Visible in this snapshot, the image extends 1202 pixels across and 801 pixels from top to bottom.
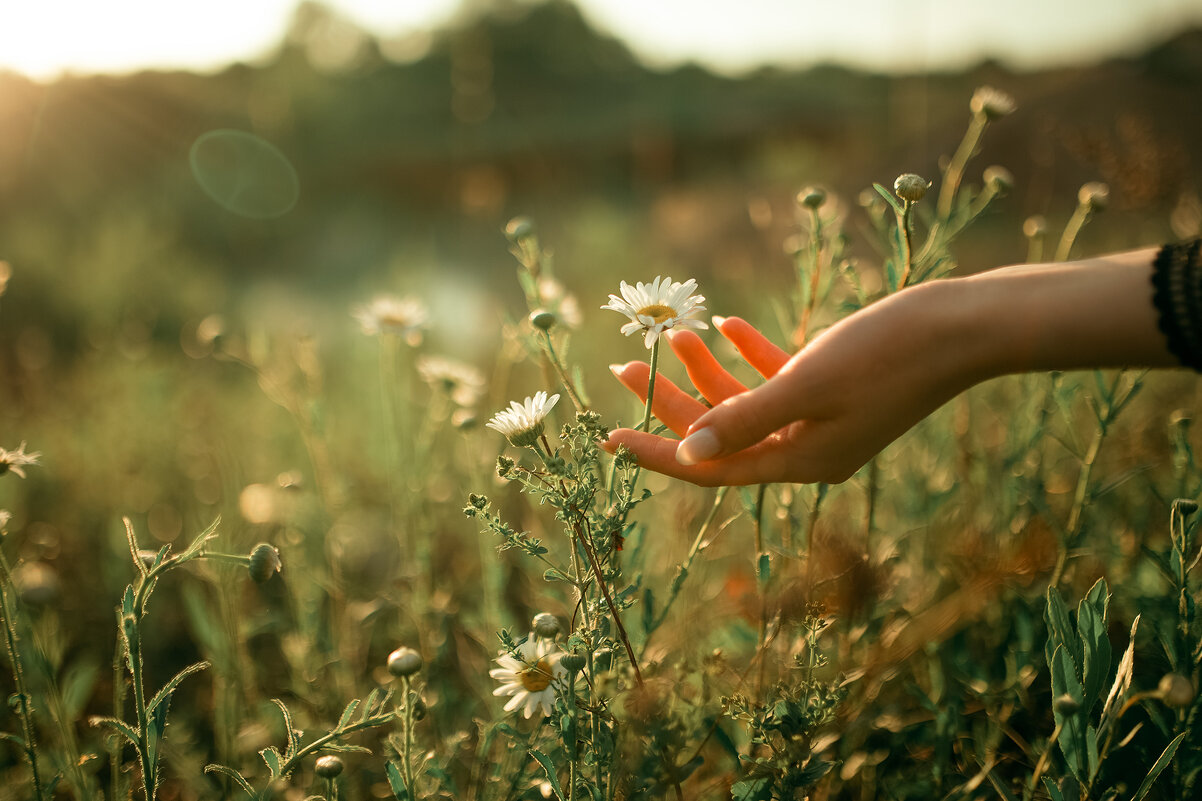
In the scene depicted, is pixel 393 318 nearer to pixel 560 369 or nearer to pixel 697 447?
pixel 560 369

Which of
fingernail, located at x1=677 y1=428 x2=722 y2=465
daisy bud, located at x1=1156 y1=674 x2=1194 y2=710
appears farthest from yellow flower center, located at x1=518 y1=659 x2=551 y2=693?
daisy bud, located at x1=1156 y1=674 x2=1194 y2=710

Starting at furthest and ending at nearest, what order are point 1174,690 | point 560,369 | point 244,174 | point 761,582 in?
1. point 244,174
2. point 761,582
3. point 560,369
4. point 1174,690

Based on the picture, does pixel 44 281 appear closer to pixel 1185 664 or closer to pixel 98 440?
pixel 98 440

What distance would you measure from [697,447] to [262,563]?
1.91 ft

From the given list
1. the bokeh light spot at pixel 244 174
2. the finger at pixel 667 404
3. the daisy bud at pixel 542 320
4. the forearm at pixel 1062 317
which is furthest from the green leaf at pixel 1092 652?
the bokeh light spot at pixel 244 174

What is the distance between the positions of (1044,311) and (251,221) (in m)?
13.2

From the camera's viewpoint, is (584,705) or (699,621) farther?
(699,621)

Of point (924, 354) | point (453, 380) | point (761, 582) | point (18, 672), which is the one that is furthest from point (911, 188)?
point (18, 672)

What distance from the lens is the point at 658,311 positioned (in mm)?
1083

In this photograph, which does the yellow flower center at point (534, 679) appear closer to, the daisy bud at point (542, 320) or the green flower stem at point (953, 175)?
the daisy bud at point (542, 320)

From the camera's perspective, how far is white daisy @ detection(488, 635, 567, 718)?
3.38ft

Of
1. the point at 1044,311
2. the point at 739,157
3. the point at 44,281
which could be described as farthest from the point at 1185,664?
the point at 739,157

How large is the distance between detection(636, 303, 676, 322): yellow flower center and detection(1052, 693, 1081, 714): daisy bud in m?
0.66

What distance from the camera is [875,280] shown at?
1944mm
